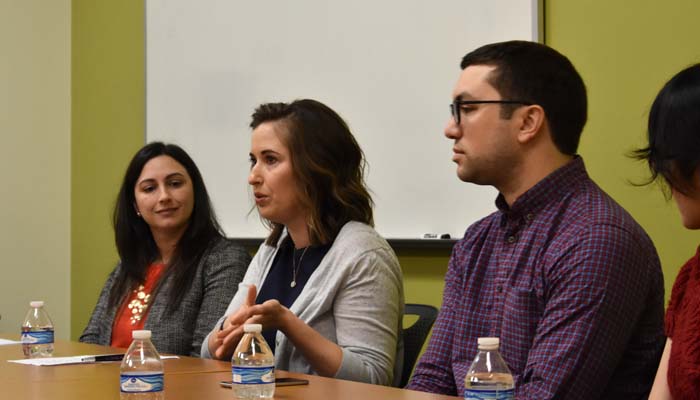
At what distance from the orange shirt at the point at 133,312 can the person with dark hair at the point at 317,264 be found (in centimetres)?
56

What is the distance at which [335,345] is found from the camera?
95.0 inches

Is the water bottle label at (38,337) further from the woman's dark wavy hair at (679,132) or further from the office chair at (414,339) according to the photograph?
the woman's dark wavy hair at (679,132)

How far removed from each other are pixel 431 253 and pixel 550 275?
1728mm

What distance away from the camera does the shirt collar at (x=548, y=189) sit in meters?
2.07

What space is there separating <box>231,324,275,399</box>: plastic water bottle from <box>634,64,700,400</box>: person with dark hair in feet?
2.47

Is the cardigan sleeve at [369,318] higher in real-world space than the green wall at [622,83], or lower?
lower

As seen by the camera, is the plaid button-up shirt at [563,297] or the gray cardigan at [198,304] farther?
the gray cardigan at [198,304]

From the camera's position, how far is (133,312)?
3.37 meters

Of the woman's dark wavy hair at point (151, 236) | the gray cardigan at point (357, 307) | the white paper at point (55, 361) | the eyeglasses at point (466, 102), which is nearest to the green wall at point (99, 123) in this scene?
the woman's dark wavy hair at point (151, 236)

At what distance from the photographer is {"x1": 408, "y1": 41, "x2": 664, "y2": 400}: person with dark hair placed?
1856mm

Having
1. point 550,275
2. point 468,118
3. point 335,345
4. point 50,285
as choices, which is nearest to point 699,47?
point 468,118

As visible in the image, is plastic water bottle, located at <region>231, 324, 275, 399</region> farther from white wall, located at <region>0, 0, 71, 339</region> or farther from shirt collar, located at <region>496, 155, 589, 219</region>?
white wall, located at <region>0, 0, 71, 339</region>

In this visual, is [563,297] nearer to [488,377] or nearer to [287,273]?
[488,377]

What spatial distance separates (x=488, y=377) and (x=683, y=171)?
50cm
